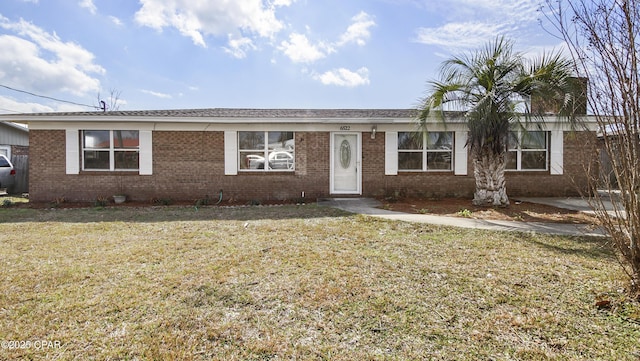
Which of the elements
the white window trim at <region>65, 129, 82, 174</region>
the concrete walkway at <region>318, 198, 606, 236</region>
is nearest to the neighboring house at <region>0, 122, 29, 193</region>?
the white window trim at <region>65, 129, 82, 174</region>

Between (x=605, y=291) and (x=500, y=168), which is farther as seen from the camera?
(x=500, y=168)

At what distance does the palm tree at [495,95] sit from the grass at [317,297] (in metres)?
3.18

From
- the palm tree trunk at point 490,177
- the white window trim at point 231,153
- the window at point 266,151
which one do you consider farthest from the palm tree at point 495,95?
the white window trim at point 231,153

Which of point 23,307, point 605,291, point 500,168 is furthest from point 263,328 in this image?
point 500,168

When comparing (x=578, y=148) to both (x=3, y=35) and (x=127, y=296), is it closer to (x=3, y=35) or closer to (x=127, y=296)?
(x=127, y=296)

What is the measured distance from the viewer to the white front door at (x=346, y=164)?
10430 mm

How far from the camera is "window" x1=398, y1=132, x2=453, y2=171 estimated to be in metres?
10.5

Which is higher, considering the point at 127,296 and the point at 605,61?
the point at 605,61

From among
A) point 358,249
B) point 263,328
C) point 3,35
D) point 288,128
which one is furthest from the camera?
point 3,35

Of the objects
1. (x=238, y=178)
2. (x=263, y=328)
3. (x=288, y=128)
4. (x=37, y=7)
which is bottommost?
(x=263, y=328)

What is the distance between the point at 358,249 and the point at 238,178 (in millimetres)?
6561

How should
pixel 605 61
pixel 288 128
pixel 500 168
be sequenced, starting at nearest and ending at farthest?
pixel 605 61 < pixel 500 168 < pixel 288 128

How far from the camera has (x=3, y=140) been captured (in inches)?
724

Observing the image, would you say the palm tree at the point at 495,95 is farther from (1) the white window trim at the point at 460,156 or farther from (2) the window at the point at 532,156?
(2) the window at the point at 532,156
